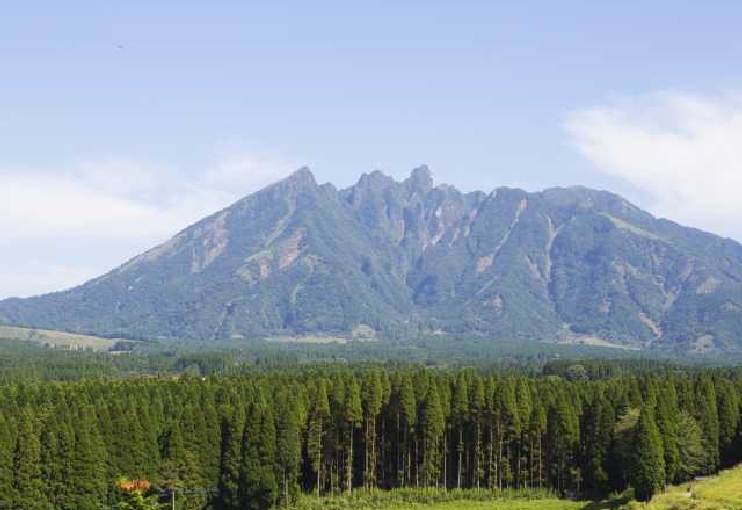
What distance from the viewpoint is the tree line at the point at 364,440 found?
97.4 meters

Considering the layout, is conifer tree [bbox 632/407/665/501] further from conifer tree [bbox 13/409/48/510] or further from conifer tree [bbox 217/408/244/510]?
conifer tree [bbox 13/409/48/510]

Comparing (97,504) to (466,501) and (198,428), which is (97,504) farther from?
(466,501)

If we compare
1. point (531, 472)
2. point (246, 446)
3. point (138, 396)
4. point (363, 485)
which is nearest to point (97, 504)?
point (246, 446)

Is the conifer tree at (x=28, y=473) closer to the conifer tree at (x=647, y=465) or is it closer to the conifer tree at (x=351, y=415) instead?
the conifer tree at (x=351, y=415)

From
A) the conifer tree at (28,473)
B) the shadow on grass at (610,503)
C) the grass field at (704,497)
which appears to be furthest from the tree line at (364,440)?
the grass field at (704,497)

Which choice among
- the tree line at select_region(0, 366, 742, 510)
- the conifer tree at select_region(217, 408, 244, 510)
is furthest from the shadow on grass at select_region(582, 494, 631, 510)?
the conifer tree at select_region(217, 408, 244, 510)

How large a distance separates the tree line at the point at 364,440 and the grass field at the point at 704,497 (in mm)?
4642

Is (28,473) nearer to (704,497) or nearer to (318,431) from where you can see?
(318,431)

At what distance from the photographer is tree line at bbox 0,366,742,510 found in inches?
3836

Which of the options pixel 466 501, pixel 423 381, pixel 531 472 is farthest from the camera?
pixel 423 381

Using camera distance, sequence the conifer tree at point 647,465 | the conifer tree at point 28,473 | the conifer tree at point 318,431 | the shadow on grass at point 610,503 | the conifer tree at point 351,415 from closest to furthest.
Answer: the shadow on grass at point 610,503 → the conifer tree at point 647,465 → the conifer tree at point 28,473 → the conifer tree at point 318,431 → the conifer tree at point 351,415

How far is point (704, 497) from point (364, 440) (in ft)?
163

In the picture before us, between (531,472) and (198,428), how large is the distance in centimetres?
4100

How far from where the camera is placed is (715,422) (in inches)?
4338
